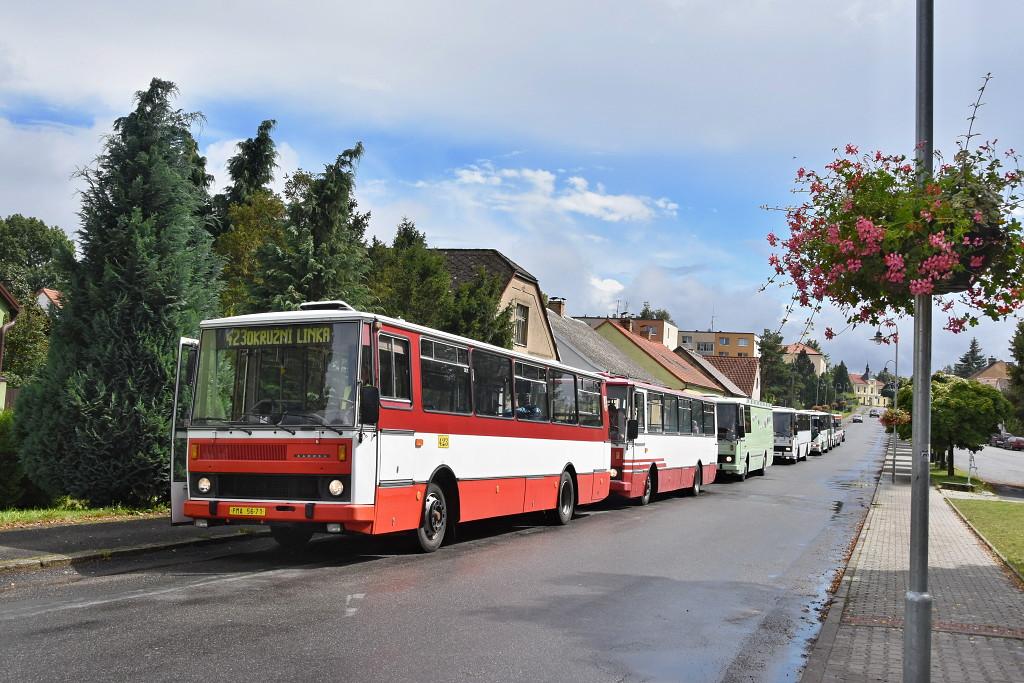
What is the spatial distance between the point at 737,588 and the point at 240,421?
19.6 ft

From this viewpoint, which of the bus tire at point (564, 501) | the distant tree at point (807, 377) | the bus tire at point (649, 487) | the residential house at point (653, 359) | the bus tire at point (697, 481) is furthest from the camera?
the distant tree at point (807, 377)

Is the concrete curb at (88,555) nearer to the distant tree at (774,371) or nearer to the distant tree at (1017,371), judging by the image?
the distant tree at (1017,371)

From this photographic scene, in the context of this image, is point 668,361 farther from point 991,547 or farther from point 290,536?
point 290,536

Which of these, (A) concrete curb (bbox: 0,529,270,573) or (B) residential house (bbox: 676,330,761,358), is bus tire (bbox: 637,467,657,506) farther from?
(B) residential house (bbox: 676,330,761,358)

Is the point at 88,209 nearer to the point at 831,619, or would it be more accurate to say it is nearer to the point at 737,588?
the point at 737,588

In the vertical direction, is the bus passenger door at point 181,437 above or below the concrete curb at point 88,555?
above

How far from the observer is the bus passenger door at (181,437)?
11.6 meters

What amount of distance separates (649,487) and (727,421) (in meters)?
10.9

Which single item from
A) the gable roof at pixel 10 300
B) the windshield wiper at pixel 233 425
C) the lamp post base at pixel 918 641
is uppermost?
the gable roof at pixel 10 300

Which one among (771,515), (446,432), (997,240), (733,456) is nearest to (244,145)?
(733,456)

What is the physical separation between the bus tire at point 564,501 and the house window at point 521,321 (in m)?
26.0

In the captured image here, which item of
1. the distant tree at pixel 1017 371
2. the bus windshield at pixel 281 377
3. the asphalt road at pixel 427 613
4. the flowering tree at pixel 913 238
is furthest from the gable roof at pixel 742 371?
the flowering tree at pixel 913 238

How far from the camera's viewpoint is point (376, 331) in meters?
11.4

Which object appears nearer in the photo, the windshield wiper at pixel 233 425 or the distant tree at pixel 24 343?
the windshield wiper at pixel 233 425
